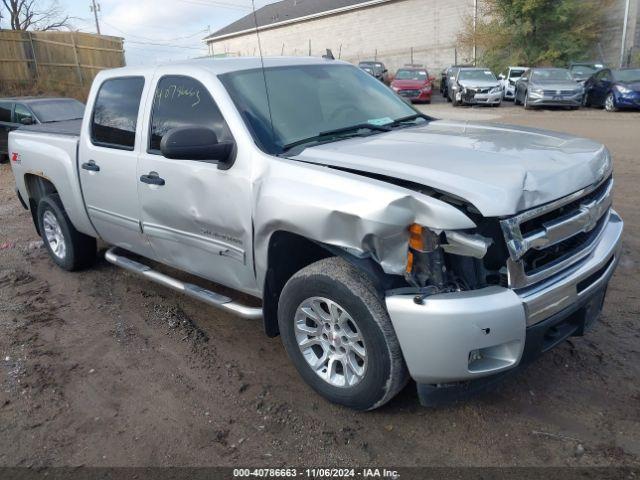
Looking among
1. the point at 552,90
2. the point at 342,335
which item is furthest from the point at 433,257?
the point at 552,90

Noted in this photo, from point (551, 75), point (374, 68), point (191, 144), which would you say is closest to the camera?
point (191, 144)

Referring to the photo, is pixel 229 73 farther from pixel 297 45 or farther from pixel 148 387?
pixel 297 45

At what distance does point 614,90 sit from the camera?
17.9 metres

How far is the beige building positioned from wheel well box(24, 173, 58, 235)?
26888 mm

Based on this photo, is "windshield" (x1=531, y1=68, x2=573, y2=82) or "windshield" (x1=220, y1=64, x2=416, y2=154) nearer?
"windshield" (x1=220, y1=64, x2=416, y2=154)

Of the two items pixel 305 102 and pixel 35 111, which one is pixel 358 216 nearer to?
pixel 305 102

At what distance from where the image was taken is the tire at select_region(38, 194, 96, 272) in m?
5.43

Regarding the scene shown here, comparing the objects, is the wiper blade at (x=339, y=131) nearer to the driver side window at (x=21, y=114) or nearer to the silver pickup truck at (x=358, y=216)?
the silver pickup truck at (x=358, y=216)

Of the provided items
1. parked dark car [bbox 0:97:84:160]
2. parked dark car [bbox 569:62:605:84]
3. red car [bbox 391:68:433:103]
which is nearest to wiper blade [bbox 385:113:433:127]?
parked dark car [bbox 0:97:84:160]

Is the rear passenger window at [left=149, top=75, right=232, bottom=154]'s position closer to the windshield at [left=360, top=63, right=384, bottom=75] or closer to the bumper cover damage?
the bumper cover damage

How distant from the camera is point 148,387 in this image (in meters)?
3.54

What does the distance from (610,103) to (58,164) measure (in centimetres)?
1814

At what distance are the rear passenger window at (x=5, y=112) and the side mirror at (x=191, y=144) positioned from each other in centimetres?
1177

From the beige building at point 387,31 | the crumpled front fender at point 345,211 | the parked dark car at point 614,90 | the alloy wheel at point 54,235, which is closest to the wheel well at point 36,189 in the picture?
the alloy wheel at point 54,235
